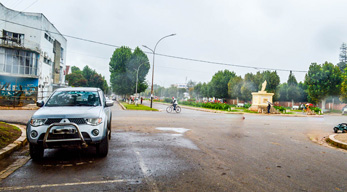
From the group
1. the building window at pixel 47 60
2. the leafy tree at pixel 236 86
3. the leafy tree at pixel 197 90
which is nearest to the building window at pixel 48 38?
the building window at pixel 47 60

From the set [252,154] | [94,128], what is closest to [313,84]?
[252,154]

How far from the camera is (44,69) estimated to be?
38094 mm

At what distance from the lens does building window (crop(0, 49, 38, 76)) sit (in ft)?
102

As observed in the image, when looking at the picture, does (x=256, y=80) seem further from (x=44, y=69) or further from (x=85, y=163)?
(x=85, y=163)

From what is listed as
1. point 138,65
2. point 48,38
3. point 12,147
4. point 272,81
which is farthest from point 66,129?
point 272,81

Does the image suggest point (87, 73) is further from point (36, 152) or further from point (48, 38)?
point (36, 152)

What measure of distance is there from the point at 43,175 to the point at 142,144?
10.5 ft

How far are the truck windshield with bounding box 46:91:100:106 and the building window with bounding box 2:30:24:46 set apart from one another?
100ft

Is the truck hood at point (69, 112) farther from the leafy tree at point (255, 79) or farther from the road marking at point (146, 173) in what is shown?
the leafy tree at point (255, 79)

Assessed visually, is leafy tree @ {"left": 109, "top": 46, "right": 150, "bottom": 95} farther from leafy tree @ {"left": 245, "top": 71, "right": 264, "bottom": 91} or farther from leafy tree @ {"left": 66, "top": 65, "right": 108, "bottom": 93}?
leafy tree @ {"left": 245, "top": 71, "right": 264, "bottom": 91}

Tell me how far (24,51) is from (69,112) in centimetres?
3322

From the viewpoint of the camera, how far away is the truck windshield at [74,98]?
6.16 metres

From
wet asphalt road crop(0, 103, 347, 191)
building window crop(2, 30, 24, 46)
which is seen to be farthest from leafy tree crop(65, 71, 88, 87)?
wet asphalt road crop(0, 103, 347, 191)

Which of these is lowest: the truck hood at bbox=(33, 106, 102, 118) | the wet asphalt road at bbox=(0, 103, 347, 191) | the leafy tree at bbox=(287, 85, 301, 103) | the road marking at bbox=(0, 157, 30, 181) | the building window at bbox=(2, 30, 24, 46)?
the road marking at bbox=(0, 157, 30, 181)
